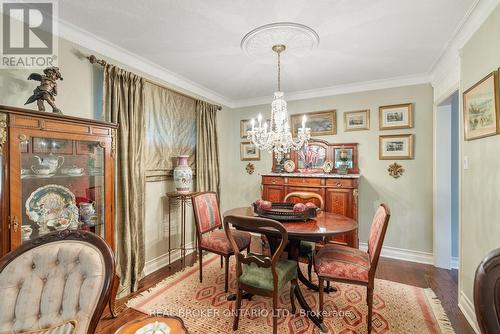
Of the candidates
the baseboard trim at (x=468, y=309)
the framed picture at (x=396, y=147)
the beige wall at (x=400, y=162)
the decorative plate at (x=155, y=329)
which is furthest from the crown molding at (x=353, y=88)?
the decorative plate at (x=155, y=329)

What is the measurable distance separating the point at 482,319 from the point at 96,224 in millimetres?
2521

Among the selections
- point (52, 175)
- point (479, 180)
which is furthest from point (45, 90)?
point (479, 180)

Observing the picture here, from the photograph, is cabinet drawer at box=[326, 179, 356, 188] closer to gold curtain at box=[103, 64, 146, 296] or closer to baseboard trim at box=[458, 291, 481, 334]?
baseboard trim at box=[458, 291, 481, 334]

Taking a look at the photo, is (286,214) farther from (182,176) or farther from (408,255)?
(408,255)

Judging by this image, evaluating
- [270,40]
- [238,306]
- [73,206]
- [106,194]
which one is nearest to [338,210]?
[238,306]

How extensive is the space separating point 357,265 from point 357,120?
7.99 ft

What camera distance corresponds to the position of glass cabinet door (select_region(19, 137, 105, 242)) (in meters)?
1.61

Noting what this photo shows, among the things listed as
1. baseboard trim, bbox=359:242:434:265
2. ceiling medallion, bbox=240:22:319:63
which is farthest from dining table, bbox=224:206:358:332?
ceiling medallion, bbox=240:22:319:63

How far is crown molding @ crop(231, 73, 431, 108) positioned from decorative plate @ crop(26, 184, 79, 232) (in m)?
3.31

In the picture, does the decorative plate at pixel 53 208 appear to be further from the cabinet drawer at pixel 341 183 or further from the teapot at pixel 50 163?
the cabinet drawer at pixel 341 183

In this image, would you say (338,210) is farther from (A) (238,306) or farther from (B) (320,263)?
(A) (238,306)

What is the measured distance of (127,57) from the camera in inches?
102

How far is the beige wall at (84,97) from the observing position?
183 centimetres

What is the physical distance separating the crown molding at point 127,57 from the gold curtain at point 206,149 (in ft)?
0.86
